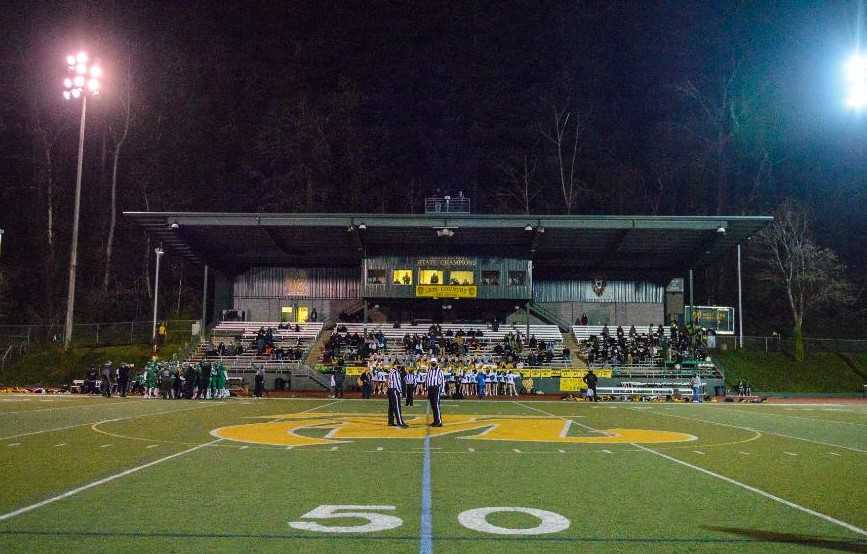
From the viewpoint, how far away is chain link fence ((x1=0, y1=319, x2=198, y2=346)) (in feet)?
145

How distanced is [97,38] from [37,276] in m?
19.3

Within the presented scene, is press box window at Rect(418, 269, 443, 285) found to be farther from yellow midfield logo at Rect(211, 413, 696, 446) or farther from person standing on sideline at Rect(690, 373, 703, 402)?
yellow midfield logo at Rect(211, 413, 696, 446)

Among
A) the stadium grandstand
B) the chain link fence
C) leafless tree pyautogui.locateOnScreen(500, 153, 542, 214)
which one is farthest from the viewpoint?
leafless tree pyautogui.locateOnScreen(500, 153, 542, 214)

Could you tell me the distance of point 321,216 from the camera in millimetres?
42469

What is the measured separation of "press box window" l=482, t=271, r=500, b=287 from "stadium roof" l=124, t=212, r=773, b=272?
1196mm

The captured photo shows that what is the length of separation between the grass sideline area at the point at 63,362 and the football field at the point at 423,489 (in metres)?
25.6

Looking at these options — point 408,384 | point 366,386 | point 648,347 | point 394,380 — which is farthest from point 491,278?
point 394,380

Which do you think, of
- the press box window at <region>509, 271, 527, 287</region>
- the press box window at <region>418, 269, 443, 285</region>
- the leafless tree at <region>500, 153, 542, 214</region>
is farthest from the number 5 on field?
the leafless tree at <region>500, 153, 542, 214</region>

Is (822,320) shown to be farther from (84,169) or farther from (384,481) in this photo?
(84,169)

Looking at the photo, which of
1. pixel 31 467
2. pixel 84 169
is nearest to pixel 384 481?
pixel 31 467

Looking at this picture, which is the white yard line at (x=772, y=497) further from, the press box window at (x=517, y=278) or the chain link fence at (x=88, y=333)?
the chain link fence at (x=88, y=333)

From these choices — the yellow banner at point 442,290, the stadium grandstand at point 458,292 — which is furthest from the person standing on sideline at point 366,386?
the yellow banner at point 442,290

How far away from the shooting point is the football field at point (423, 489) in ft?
22.5

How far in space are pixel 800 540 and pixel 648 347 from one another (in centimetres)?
3754
